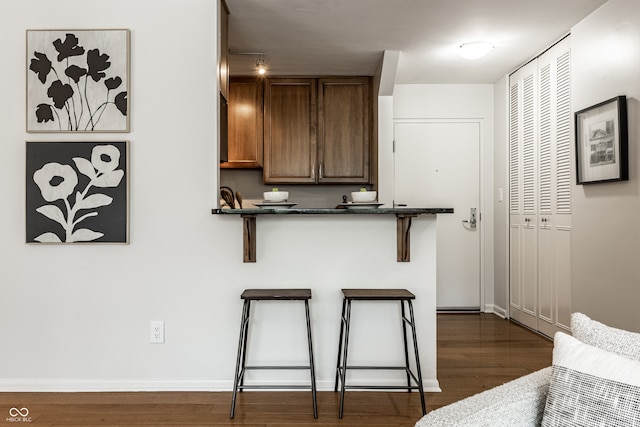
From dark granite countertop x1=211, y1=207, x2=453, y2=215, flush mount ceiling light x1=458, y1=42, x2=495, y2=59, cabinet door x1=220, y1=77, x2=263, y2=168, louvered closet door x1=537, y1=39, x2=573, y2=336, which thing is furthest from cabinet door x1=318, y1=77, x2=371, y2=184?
dark granite countertop x1=211, y1=207, x2=453, y2=215

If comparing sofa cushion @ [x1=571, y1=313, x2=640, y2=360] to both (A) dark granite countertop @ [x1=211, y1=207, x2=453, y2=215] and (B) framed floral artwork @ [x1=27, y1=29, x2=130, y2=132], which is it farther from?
(B) framed floral artwork @ [x1=27, y1=29, x2=130, y2=132]

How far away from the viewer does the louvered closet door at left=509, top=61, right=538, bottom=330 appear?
4.15 metres

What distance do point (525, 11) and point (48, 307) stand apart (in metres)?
3.48

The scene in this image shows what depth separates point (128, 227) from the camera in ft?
9.08

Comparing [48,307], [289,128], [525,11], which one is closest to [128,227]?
[48,307]

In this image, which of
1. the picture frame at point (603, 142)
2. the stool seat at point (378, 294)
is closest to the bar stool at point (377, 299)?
the stool seat at point (378, 294)

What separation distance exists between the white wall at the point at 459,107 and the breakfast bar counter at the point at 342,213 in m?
2.50

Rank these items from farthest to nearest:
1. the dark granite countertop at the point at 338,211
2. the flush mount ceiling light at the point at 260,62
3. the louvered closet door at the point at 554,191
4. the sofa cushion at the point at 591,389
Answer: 1. the flush mount ceiling light at the point at 260,62
2. the louvered closet door at the point at 554,191
3. the dark granite countertop at the point at 338,211
4. the sofa cushion at the point at 591,389

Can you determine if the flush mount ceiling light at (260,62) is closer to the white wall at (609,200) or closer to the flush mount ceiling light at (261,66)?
the flush mount ceiling light at (261,66)

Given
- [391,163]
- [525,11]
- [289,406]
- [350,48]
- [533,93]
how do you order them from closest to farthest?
[289,406] < [525,11] < [350,48] < [533,93] < [391,163]

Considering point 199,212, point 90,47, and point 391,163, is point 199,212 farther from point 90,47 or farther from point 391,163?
point 391,163

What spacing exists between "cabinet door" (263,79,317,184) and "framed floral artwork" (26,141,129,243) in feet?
6.63

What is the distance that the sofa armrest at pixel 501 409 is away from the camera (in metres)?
1.08

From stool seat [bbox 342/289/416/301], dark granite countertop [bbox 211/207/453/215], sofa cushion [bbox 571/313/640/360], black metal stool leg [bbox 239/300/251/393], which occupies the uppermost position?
dark granite countertop [bbox 211/207/453/215]
